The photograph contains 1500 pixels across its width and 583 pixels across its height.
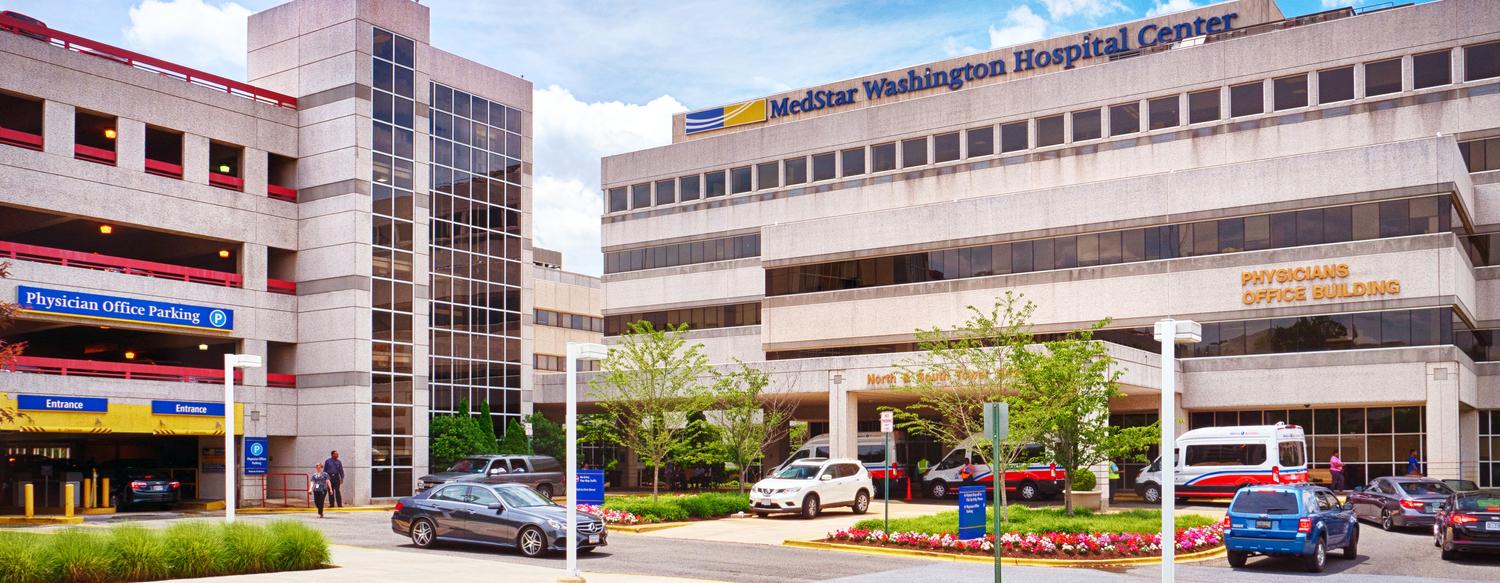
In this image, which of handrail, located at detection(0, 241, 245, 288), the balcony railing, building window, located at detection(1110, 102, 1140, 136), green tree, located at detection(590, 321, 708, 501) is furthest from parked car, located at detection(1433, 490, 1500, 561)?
handrail, located at detection(0, 241, 245, 288)

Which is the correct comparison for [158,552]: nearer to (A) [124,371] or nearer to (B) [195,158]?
(A) [124,371]

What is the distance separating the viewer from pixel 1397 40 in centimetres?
4522

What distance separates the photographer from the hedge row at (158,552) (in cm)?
1870

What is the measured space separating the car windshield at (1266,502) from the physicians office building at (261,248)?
3355cm

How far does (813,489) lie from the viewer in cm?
3503

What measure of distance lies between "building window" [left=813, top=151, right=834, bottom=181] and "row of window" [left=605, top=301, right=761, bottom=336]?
6.72m

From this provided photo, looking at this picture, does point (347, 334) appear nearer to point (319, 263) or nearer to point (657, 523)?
point (319, 263)

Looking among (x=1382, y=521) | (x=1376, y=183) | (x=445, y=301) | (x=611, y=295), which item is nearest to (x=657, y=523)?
(x=1382, y=521)

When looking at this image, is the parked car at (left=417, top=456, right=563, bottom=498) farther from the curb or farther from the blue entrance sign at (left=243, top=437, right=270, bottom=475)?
the curb

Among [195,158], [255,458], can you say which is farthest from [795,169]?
[255,458]

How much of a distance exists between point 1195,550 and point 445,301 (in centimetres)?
3423

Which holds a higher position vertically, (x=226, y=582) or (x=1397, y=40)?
(x=1397, y=40)

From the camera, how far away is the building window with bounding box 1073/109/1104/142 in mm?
51000

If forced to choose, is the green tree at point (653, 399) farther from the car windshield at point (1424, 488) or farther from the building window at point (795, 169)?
the building window at point (795, 169)
